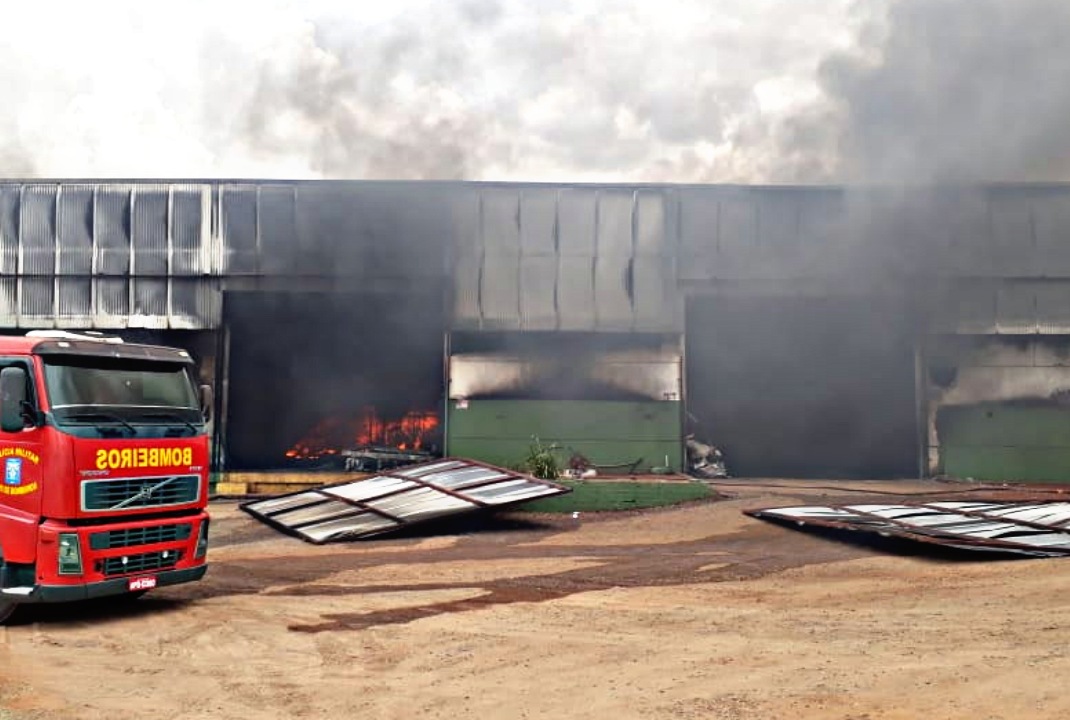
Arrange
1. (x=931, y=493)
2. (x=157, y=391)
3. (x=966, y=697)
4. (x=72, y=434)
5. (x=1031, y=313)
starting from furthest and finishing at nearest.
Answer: (x=1031, y=313), (x=931, y=493), (x=157, y=391), (x=72, y=434), (x=966, y=697)

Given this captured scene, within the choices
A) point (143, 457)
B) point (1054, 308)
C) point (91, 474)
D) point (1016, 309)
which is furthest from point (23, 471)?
point (1054, 308)

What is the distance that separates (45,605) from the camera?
862cm

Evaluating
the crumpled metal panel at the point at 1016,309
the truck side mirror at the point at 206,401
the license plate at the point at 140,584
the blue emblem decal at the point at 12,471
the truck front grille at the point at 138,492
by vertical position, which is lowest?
the license plate at the point at 140,584

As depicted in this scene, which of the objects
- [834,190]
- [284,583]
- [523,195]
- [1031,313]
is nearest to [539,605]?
[284,583]

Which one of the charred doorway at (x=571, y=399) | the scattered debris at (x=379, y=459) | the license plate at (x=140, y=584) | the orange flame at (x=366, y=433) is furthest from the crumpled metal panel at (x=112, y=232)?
the license plate at (x=140, y=584)

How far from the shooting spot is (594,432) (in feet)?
64.8

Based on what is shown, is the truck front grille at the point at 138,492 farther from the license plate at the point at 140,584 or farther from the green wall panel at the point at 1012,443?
the green wall panel at the point at 1012,443

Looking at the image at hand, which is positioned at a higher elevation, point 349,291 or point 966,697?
point 349,291

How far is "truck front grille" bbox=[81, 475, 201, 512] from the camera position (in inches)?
300

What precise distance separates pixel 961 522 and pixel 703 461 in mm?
9256

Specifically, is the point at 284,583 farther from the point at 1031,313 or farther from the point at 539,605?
the point at 1031,313

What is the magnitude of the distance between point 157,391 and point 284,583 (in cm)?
294

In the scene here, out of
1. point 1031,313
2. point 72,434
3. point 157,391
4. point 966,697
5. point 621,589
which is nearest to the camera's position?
point 966,697

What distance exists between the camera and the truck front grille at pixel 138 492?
25.0 feet
